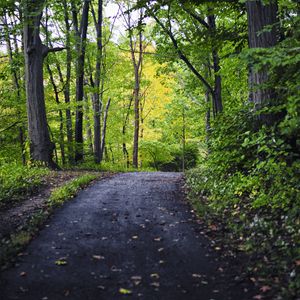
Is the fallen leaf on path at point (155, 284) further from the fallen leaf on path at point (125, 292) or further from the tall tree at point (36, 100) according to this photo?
the tall tree at point (36, 100)

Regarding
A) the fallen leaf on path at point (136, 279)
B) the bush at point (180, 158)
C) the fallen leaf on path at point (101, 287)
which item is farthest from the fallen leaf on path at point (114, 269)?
the bush at point (180, 158)

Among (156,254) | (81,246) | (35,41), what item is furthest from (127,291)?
(35,41)

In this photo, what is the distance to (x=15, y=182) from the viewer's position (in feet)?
30.9

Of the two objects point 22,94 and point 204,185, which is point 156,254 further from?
point 22,94

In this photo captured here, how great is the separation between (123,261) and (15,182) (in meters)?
5.51

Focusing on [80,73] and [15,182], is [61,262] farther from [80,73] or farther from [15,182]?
[80,73]

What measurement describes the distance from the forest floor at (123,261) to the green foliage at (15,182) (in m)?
1.79

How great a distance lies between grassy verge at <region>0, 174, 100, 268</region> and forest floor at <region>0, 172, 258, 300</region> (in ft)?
0.42

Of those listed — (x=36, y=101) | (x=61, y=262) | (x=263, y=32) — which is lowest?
(x=61, y=262)

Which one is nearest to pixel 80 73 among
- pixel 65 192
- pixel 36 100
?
pixel 36 100

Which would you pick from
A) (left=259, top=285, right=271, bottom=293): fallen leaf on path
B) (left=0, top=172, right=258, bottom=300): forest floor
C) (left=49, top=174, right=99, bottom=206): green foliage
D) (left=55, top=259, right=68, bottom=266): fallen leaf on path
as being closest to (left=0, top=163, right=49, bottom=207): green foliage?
(left=49, top=174, right=99, bottom=206): green foliage

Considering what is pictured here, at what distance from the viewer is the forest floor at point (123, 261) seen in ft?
13.7

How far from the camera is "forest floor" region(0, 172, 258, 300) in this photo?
13.7ft

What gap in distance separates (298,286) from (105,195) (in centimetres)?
581
